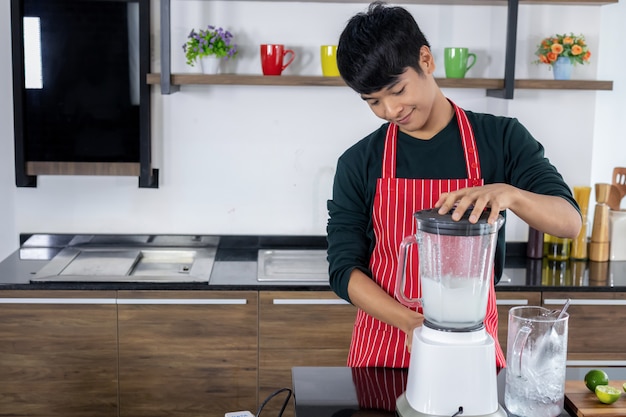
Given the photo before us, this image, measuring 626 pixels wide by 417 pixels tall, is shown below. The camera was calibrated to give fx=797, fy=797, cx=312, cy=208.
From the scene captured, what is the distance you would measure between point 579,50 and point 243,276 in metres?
1.63

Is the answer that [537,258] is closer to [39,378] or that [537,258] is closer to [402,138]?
[402,138]

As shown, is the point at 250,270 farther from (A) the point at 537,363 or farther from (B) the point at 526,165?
(A) the point at 537,363

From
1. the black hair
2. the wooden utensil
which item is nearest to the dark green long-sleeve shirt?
the black hair

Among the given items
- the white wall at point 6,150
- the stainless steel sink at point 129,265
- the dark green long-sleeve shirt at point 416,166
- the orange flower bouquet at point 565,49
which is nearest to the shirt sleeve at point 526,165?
the dark green long-sleeve shirt at point 416,166

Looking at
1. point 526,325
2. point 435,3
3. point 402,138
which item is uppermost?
point 435,3

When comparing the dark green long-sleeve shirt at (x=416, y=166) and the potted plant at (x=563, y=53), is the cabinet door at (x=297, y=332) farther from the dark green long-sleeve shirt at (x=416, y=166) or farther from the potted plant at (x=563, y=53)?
the potted plant at (x=563, y=53)

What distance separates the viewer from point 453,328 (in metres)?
1.41

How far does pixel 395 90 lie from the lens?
5.32 ft

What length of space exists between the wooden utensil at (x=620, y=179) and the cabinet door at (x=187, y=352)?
64.0 inches

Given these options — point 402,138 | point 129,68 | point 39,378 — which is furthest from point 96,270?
point 402,138

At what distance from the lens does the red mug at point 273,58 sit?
3139mm

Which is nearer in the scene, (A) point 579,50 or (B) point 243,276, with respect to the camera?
(B) point 243,276

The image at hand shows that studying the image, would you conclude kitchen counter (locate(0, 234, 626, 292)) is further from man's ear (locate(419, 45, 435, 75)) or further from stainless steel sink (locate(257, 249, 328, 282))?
man's ear (locate(419, 45, 435, 75))

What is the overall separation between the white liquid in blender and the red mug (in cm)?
187
